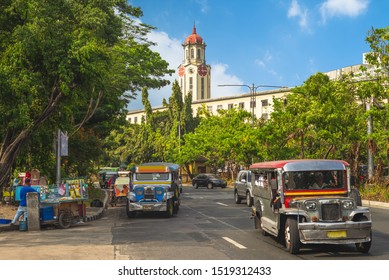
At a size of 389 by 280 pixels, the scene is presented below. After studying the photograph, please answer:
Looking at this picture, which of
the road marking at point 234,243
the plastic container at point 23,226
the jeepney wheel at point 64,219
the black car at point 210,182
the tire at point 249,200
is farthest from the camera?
the black car at point 210,182

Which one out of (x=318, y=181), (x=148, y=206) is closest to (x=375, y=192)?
A: (x=148, y=206)

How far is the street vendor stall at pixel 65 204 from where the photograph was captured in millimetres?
19172

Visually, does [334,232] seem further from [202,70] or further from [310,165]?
[202,70]

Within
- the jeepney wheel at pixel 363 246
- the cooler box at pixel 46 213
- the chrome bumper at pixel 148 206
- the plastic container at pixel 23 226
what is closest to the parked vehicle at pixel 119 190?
the chrome bumper at pixel 148 206

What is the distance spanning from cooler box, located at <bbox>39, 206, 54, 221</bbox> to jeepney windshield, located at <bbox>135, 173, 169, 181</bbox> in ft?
21.2

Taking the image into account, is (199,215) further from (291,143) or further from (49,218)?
(291,143)

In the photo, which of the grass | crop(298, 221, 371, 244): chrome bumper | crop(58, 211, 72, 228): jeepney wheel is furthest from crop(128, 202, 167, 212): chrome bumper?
the grass

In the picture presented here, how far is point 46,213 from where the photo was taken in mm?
19141

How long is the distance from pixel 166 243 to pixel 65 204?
6.64 m

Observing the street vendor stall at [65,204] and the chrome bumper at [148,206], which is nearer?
the street vendor stall at [65,204]

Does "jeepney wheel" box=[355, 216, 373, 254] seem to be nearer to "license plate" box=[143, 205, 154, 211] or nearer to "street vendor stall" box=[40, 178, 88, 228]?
"street vendor stall" box=[40, 178, 88, 228]

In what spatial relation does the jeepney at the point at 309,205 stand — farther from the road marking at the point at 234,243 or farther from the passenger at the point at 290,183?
the road marking at the point at 234,243

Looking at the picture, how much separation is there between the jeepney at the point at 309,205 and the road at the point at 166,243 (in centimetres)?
45

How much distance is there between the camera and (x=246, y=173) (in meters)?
31.6
